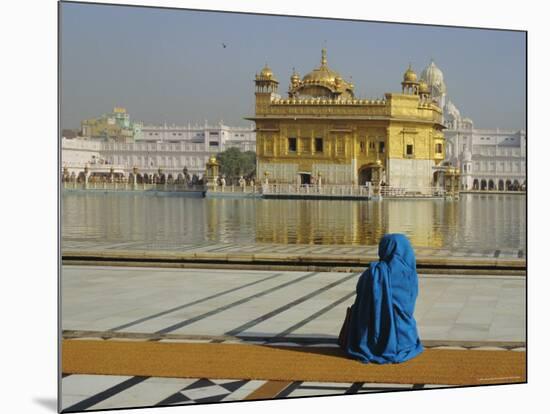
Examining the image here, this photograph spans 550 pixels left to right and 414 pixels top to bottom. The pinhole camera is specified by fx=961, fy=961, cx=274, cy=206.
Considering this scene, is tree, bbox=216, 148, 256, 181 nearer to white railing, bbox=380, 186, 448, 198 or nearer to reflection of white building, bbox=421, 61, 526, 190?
white railing, bbox=380, 186, 448, 198

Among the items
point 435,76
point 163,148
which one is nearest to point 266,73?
point 435,76

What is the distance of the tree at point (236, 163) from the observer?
7.38 metres

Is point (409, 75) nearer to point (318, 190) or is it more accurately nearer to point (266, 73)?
point (266, 73)

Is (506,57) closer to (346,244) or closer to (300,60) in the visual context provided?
(300,60)

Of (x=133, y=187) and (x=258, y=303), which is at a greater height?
(x=133, y=187)

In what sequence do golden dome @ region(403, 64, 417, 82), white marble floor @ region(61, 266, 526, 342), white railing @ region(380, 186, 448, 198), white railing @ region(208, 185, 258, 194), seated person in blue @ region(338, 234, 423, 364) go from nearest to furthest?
seated person in blue @ region(338, 234, 423, 364)
white marble floor @ region(61, 266, 526, 342)
golden dome @ region(403, 64, 417, 82)
white railing @ region(380, 186, 448, 198)
white railing @ region(208, 185, 258, 194)

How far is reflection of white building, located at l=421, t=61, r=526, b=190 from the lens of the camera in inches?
227

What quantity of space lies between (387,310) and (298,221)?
291cm

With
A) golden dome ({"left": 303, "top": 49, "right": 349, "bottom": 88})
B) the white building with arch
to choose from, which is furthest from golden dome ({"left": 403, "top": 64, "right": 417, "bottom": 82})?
the white building with arch

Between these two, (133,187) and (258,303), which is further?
(133,187)

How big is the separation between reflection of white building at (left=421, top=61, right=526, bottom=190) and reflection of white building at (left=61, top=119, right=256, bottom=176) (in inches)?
54.7

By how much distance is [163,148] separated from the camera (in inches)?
276

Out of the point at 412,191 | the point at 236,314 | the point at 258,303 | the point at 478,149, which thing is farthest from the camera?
the point at 412,191

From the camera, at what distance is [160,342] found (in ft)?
15.8
